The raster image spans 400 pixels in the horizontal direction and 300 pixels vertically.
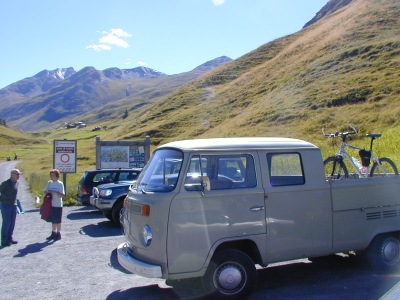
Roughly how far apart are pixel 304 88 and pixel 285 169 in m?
45.3

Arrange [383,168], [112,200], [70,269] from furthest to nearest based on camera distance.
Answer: [112,200] → [383,168] → [70,269]

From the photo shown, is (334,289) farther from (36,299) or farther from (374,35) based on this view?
(374,35)

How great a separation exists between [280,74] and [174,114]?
16937 millimetres

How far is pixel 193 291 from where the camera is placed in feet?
20.7

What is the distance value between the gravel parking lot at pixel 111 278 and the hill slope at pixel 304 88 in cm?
2499

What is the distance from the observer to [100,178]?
1493 centimetres

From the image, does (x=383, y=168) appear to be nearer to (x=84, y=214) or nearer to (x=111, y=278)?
(x=111, y=278)

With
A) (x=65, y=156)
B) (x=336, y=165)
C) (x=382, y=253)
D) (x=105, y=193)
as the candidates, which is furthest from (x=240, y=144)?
(x=65, y=156)

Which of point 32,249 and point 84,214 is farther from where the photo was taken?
point 84,214

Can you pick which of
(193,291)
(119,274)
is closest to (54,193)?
(119,274)

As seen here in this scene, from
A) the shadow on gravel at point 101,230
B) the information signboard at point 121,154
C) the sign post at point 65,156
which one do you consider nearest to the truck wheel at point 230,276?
the shadow on gravel at point 101,230

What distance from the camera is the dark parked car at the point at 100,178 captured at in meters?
14.8

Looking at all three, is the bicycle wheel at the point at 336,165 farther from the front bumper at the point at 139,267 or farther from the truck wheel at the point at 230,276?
the front bumper at the point at 139,267

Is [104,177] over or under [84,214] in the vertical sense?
over
